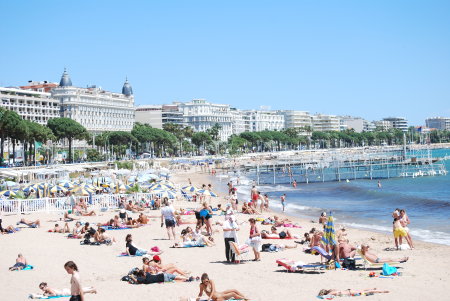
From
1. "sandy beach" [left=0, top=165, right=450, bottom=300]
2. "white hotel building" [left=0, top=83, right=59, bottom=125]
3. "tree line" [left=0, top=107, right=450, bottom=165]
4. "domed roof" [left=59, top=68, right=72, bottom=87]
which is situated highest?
"domed roof" [left=59, top=68, right=72, bottom=87]

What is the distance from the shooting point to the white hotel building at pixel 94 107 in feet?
377

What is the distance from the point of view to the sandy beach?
11.3 m

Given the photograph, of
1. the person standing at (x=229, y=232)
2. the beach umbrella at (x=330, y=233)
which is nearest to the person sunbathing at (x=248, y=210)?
the person standing at (x=229, y=232)

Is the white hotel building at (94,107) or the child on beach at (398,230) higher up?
the white hotel building at (94,107)

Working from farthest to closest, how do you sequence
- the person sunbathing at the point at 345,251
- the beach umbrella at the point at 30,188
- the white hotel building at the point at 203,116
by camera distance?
the white hotel building at the point at 203,116 < the beach umbrella at the point at 30,188 < the person sunbathing at the point at 345,251

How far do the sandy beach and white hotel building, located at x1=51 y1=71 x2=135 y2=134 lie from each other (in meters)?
99.6

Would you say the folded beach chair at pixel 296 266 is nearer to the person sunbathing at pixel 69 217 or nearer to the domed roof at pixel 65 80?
the person sunbathing at pixel 69 217

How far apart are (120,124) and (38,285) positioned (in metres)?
121

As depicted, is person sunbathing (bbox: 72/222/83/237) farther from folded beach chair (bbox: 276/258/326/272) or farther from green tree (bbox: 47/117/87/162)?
green tree (bbox: 47/117/87/162)

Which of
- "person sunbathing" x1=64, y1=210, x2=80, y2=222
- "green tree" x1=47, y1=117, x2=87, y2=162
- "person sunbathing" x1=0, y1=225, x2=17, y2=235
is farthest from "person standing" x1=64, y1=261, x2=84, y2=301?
"green tree" x1=47, y1=117, x2=87, y2=162

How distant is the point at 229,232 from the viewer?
14.0m

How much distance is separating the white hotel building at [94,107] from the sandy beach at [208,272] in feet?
327

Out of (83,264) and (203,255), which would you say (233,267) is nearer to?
(203,255)

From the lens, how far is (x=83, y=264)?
14469 millimetres
